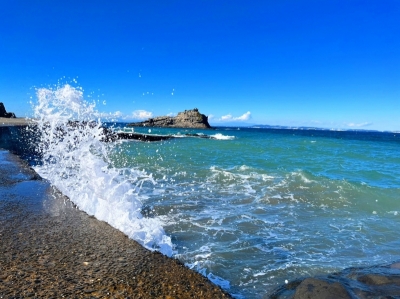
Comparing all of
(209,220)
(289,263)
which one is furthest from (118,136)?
(289,263)

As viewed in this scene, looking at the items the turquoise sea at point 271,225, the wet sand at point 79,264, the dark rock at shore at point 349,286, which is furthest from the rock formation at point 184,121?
the dark rock at shore at point 349,286

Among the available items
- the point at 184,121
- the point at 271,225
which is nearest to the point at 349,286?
the point at 271,225

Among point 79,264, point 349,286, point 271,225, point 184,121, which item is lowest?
point 271,225

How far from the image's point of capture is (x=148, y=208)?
7.80 metres

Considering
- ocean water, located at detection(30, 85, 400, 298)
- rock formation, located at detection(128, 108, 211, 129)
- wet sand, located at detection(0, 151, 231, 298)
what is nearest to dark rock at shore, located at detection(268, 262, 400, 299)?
ocean water, located at detection(30, 85, 400, 298)

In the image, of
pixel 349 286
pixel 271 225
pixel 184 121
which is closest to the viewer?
pixel 349 286

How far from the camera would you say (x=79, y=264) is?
10.4 feet

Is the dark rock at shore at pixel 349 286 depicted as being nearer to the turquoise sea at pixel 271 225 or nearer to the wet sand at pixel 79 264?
the turquoise sea at pixel 271 225

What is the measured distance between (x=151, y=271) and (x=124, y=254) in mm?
538

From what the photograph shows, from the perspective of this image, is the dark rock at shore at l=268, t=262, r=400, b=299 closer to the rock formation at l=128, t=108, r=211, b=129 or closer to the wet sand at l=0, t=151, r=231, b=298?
the wet sand at l=0, t=151, r=231, b=298

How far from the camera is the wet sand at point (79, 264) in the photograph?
106 inches

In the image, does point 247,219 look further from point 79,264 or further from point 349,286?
point 79,264

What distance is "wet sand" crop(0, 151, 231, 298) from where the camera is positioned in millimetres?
2705

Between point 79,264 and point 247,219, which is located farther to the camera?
point 247,219
